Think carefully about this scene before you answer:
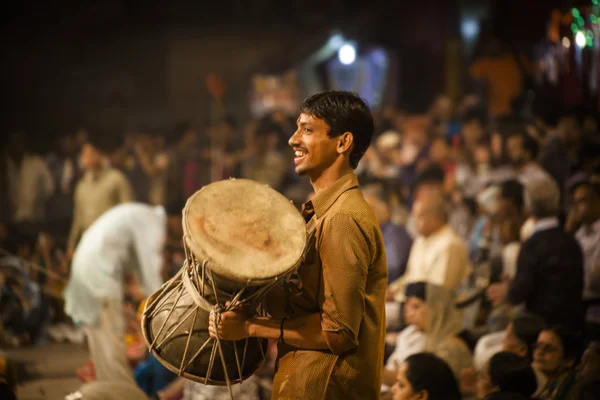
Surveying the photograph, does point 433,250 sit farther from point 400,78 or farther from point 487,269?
point 400,78

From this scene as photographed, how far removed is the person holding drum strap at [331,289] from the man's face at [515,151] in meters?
4.55

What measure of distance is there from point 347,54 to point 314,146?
35.5 ft

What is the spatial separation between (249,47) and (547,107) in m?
5.94

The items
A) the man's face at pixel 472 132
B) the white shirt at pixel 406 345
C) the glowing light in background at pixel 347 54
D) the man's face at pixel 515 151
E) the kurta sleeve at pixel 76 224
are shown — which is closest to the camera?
the white shirt at pixel 406 345

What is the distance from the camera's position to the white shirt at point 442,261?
5.02 m

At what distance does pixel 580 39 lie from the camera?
265 inches

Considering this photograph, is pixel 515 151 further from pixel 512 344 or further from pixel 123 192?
pixel 123 192

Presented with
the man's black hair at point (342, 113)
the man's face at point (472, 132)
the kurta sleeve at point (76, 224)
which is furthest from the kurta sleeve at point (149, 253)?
the man's face at point (472, 132)

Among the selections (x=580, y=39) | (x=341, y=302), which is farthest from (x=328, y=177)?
(x=580, y=39)

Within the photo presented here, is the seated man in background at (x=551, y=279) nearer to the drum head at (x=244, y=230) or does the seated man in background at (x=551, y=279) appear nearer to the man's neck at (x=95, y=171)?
the drum head at (x=244, y=230)

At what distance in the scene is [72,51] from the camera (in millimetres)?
11727

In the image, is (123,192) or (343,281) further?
(123,192)

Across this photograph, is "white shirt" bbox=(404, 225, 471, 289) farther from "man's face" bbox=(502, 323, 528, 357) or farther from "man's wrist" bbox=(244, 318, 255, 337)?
"man's wrist" bbox=(244, 318, 255, 337)

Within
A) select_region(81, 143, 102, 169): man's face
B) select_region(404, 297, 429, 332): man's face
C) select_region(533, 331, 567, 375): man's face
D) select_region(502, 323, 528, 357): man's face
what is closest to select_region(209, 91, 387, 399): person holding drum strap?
select_region(533, 331, 567, 375): man's face
